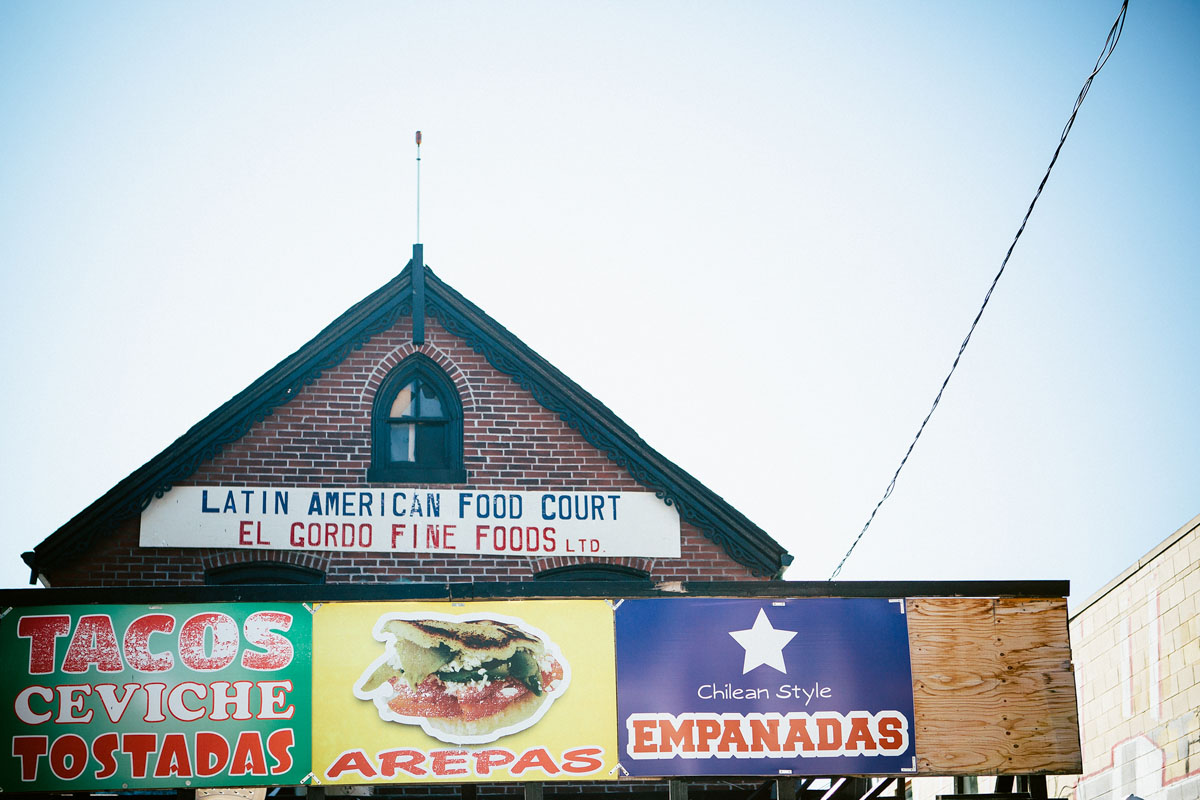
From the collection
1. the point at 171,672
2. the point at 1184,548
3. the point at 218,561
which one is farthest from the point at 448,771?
the point at 1184,548

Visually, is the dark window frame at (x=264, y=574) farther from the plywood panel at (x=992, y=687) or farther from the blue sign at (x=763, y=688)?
the plywood panel at (x=992, y=687)

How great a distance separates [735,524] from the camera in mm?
15180

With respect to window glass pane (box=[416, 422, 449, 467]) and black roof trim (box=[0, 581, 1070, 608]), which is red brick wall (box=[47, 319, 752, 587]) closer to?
window glass pane (box=[416, 422, 449, 467])

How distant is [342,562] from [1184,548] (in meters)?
8.48

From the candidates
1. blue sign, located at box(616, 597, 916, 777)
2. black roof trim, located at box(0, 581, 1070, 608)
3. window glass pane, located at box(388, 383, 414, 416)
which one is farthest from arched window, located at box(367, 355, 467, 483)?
blue sign, located at box(616, 597, 916, 777)

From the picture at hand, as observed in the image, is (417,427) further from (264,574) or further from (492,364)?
(264,574)

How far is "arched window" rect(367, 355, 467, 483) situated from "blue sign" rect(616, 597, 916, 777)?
16.3 ft

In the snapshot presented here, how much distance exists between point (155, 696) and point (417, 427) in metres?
5.70

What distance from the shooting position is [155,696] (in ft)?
33.5

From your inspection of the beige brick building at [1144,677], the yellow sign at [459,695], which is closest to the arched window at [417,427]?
the yellow sign at [459,695]

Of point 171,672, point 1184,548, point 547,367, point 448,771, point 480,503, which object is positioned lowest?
point 448,771

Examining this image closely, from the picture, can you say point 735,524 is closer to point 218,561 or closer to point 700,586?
point 700,586

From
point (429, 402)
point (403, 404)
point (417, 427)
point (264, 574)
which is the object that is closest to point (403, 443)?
point (417, 427)

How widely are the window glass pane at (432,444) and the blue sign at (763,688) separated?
5045 mm
